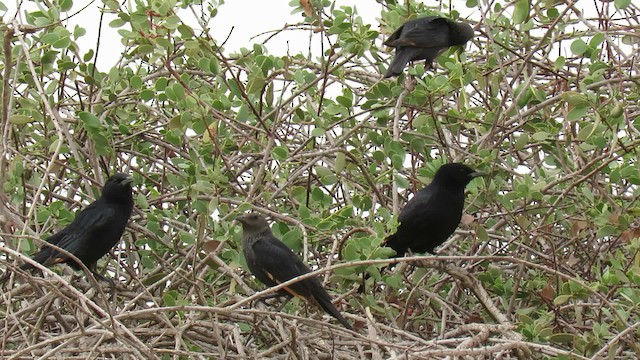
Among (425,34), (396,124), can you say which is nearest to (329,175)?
(396,124)

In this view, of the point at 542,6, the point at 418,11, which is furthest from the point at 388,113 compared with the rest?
the point at 542,6

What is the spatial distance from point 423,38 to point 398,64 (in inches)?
14.1

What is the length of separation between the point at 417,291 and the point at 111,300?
136 centimetres

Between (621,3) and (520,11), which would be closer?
(520,11)

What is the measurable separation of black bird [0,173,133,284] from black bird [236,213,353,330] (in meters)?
0.58

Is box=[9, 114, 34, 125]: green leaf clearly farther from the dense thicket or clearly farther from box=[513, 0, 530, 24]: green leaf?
box=[513, 0, 530, 24]: green leaf

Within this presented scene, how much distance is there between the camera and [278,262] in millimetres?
5059

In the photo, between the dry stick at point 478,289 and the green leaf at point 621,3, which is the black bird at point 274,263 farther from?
the green leaf at point 621,3

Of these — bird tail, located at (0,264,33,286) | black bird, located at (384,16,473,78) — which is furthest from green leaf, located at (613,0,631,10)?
bird tail, located at (0,264,33,286)

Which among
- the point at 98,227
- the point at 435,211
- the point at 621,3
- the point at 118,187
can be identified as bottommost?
the point at 435,211

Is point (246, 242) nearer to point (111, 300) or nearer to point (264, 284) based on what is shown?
point (264, 284)

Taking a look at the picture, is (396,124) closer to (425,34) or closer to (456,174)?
(456,174)

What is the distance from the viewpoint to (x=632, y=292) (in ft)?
14.8

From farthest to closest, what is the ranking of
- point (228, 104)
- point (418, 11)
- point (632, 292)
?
point (418, 11)
point (228, 104)
point (632, 292)
